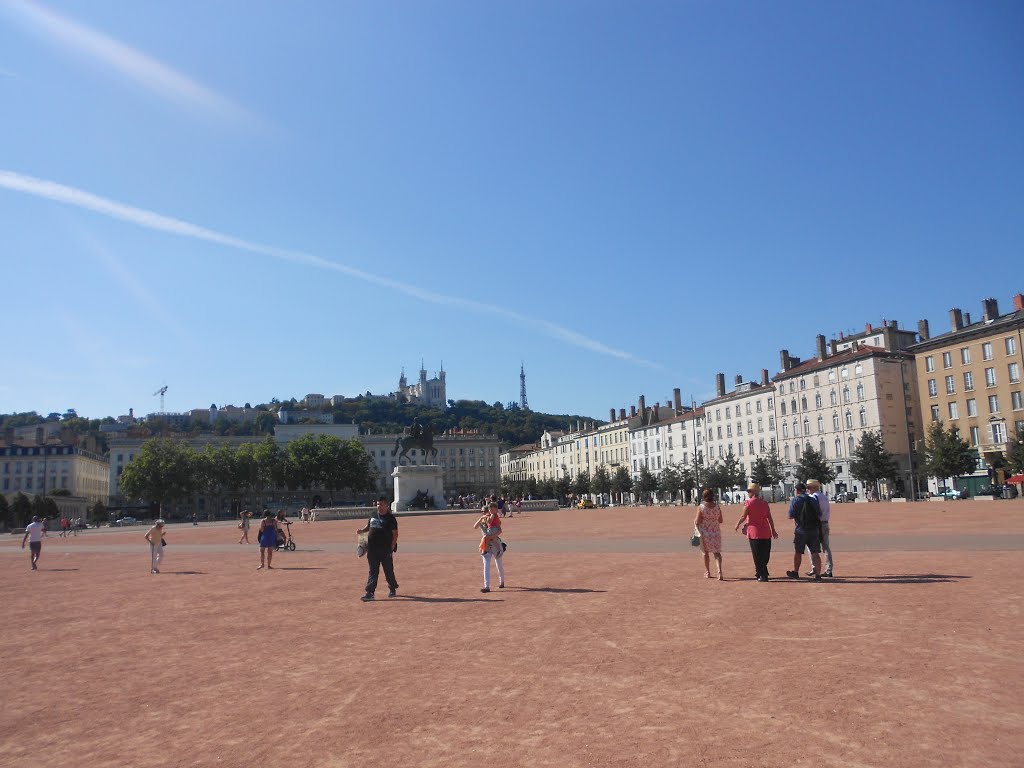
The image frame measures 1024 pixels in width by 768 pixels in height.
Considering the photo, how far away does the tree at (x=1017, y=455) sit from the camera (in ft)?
183

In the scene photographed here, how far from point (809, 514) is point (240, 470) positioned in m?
105

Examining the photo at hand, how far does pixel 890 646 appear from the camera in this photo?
847cm

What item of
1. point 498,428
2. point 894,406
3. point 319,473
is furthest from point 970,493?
point 498,428

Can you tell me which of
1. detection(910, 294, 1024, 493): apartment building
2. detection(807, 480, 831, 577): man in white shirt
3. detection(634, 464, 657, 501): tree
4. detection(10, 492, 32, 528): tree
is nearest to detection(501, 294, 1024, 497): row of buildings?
detection(910, 294, 1024, 493): apartment building

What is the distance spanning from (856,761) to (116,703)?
6188mm

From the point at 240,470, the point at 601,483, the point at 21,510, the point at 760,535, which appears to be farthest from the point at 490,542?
the point at 240,470

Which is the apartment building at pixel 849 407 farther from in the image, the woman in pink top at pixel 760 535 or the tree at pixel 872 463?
the woman in pink top at pixel 760 535

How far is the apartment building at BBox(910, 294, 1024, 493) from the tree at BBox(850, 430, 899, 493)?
6118 mm

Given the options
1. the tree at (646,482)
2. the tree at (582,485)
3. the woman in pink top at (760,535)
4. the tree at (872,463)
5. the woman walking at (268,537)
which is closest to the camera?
the woman in pink top at (760,535)

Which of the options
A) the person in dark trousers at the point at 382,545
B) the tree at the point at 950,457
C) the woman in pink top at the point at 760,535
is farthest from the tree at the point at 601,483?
the person in dark trousers at the point at 382,545

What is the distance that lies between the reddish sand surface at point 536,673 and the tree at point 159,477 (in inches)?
3716

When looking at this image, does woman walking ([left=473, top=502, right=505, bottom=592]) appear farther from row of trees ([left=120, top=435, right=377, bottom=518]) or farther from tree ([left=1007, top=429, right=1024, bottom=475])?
row of trees ([left=120, top=435, right=377, bottom=518])

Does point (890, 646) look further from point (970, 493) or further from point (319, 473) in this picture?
point (319, 473)

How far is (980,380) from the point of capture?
225ft
